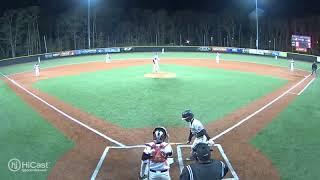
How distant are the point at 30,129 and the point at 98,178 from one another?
8387 millimetres

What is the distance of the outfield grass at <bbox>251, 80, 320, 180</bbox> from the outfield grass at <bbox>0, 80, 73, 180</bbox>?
7.80m

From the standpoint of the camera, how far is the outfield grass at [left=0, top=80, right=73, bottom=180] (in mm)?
16498

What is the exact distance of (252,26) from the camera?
270ft

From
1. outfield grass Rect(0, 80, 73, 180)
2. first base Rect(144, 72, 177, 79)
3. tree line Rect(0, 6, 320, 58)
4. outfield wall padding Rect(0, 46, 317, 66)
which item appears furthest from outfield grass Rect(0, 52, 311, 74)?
outfield grass Rect(0, 80, 73, 180)

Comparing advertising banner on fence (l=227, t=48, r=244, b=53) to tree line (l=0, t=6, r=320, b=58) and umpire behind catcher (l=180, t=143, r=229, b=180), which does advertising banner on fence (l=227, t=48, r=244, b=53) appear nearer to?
tree line (l=0, t=6, r=320, b=58)

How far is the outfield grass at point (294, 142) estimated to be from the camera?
15.6m

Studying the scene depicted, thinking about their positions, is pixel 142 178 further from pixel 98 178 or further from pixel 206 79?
pixel 206 79

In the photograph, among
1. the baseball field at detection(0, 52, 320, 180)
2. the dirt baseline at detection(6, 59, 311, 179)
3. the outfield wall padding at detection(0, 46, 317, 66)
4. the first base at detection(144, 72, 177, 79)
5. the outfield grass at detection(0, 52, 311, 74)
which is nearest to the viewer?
the dirt baseline at detection(6, 59, 311, 179)

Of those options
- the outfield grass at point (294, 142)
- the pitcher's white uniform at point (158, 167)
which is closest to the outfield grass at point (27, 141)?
the pitcher's white uniform at point (158, 167)

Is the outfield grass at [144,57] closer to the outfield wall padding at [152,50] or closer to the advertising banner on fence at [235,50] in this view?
the outfield wall padding at [152,50]

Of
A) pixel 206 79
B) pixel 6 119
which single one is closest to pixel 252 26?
pixel 206 79

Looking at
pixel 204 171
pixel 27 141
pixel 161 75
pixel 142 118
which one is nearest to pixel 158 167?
pixel 204 171

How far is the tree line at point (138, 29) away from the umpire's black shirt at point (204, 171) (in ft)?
220

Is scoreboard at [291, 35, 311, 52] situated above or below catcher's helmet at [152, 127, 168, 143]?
above
